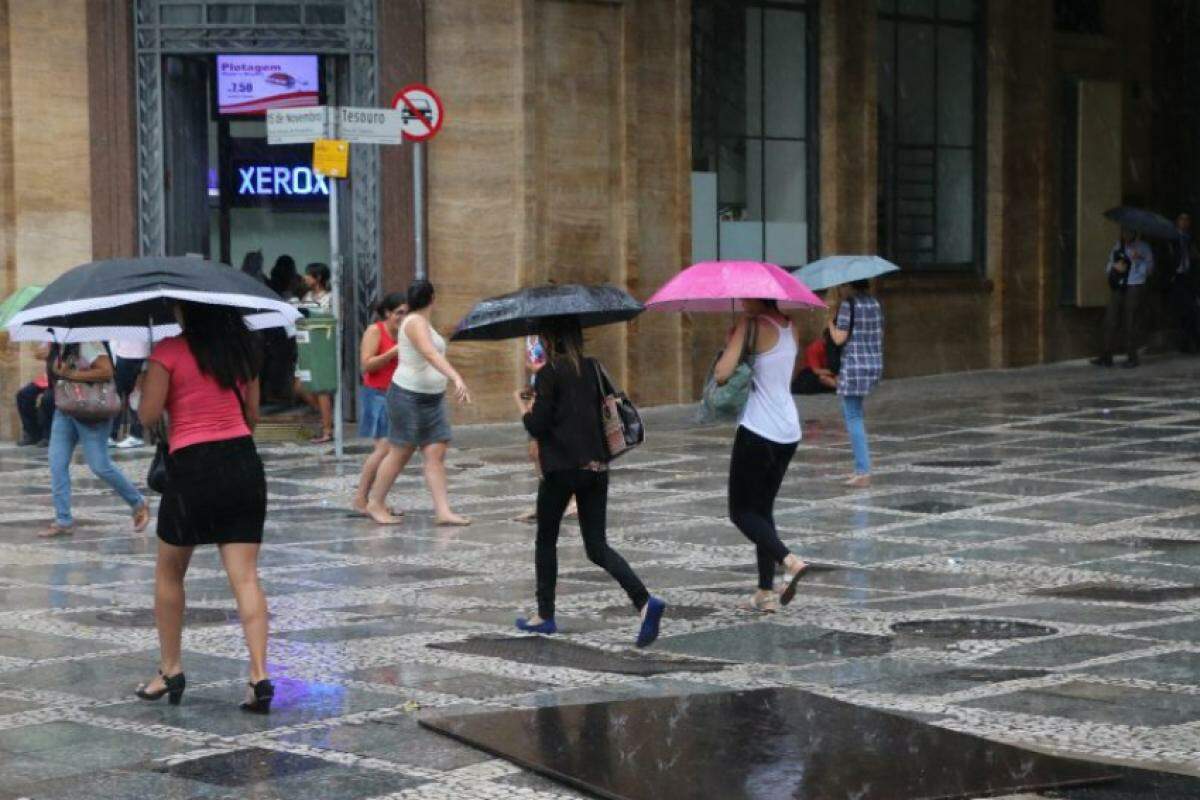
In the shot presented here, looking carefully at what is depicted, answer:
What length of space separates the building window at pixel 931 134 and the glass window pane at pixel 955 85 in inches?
0.5

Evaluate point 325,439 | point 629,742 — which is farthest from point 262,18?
point 629,742

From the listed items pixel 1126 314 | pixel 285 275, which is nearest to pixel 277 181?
pixel 285 275

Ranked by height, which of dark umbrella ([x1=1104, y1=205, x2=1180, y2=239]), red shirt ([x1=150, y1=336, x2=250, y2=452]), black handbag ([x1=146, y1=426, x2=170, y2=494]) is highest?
dark umbrella ([x1=1104, y1=205, x2=1180, y2=239])

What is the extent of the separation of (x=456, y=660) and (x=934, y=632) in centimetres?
217

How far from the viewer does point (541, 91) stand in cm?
2100

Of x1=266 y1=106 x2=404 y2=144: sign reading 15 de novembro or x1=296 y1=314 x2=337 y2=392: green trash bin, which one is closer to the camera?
x1=266 y1=106 x2=404 y2=144: sign reading 15 de novembro

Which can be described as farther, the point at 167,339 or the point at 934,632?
the point at 934,632

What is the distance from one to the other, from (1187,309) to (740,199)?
727cm

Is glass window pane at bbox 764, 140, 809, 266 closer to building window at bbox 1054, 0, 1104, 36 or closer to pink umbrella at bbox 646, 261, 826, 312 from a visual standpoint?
building window at bbox 1054, 0, 1104, 36

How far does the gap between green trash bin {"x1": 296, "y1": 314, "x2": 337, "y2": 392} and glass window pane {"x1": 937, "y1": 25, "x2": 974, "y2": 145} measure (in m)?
9.41

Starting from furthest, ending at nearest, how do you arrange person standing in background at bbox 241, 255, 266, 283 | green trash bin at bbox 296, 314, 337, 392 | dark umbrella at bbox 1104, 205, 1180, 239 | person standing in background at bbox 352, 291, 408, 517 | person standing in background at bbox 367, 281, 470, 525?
dark umbrella at bbox 1104, 205, 1180, 239
person standing in background at bbox 241, 255, 266, 283
green trash bin at bbox 296, 314, 337, 392
person standing in background at bbox 352, 291, 408, 517
person standing in background at bbox 367, 281, 470, 525

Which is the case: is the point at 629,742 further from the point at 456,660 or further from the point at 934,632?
the point at 934,632

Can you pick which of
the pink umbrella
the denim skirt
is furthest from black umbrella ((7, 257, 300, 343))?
the denim skirt

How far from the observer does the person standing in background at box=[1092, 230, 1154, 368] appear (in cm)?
2531
